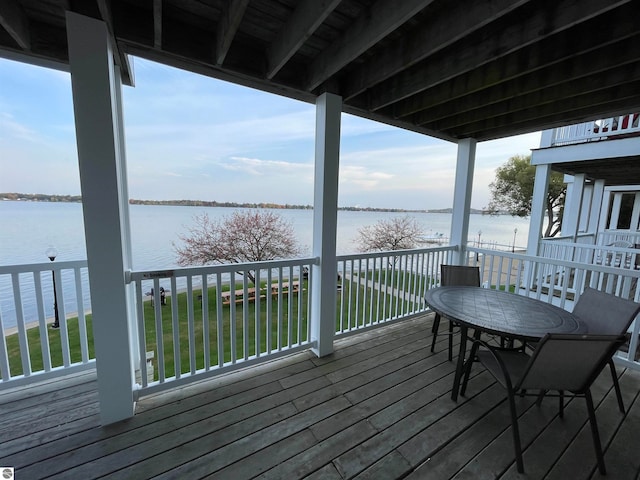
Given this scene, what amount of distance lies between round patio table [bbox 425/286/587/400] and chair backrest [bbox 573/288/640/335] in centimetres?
15

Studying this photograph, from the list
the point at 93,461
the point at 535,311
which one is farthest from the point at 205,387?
the point at 535,311

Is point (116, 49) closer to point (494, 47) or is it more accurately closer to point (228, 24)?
point (228, 24)

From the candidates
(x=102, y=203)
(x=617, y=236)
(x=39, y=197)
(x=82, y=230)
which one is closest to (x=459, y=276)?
(x=102, y=203)

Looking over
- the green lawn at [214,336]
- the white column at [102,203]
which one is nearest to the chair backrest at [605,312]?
the green lawn at [214,336]

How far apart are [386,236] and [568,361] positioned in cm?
884

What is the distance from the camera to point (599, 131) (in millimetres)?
5223

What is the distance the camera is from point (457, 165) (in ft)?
12.5

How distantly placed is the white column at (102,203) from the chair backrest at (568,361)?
2.58m

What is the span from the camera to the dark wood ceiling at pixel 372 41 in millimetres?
1504

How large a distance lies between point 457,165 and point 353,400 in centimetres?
345

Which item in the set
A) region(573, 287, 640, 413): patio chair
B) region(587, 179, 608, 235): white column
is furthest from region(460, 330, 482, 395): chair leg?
region(587, 179, 608, 235): white column

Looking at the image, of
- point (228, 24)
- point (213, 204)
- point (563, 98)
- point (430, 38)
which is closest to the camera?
point (228, 24)

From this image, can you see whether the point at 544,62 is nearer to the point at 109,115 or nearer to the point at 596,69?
the point at 596,69

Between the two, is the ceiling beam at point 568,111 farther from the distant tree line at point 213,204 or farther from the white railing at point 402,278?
the distant tree line at point 213,204
